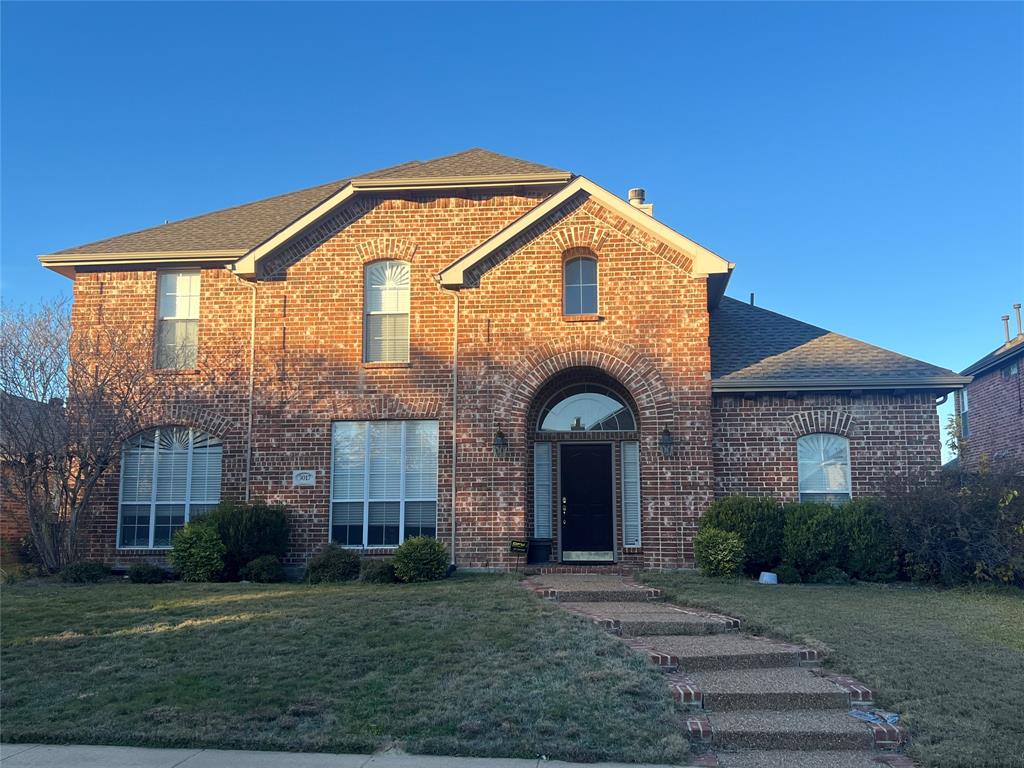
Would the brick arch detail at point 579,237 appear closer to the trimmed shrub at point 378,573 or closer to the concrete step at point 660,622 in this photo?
the trimmed shrub at point 378,573

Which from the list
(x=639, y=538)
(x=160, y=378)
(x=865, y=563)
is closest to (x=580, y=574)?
(x=639, y=538)

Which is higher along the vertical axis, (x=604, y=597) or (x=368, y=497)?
(x=368, y=497)

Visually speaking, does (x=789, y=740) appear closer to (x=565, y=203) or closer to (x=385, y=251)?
(x=565, y=203)

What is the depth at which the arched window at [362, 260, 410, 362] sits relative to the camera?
53.2ft

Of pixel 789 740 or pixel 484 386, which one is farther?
pixel 484 386

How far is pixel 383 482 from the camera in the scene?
15.8 metres

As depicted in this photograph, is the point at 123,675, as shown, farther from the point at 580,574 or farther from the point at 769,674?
the point at 580,574

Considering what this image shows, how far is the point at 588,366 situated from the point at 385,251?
468 cm

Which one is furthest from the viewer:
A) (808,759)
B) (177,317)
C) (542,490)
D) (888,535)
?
(177,317)

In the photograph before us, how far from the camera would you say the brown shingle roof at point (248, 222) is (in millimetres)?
16891

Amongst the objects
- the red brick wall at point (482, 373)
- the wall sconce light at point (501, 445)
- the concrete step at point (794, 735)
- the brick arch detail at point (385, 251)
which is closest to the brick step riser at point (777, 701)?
the concrete step at point (794, 735)

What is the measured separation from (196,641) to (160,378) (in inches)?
344

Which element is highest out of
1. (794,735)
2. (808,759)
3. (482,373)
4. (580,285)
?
(580,285)

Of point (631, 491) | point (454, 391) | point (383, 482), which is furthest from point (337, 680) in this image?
point (631, 491)
